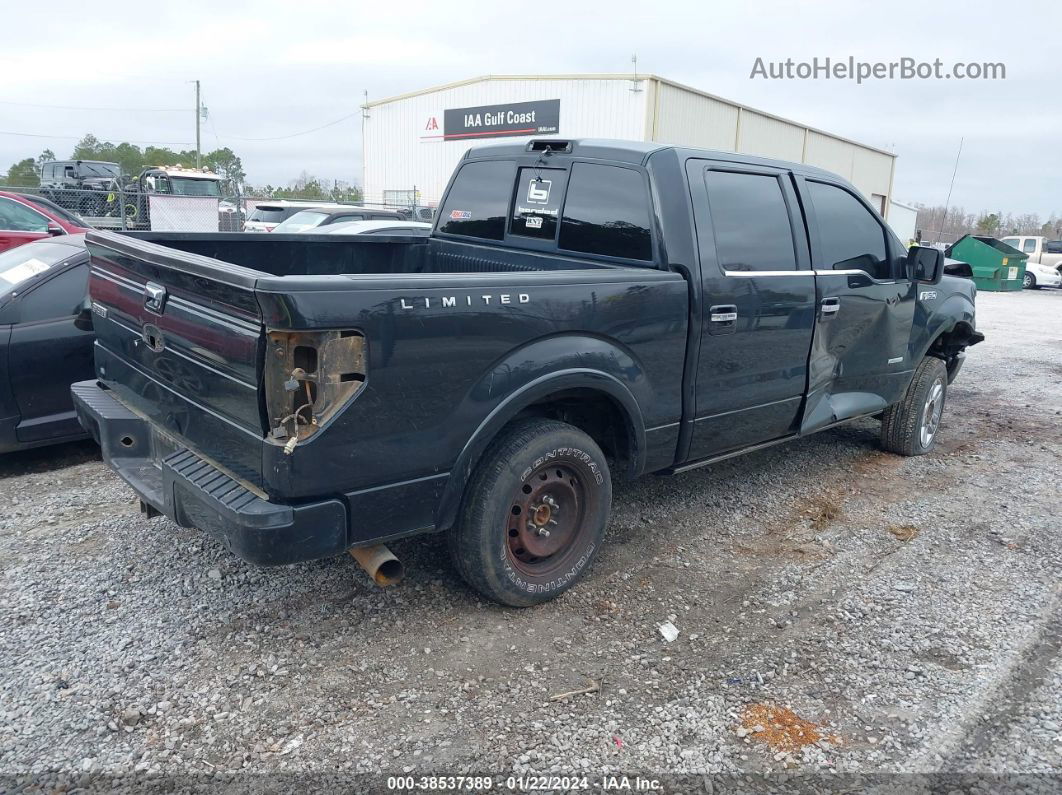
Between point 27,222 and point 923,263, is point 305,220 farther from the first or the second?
point 923,263

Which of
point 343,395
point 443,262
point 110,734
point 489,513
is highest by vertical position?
point 443,262

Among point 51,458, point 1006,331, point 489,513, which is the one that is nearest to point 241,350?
point 489,513

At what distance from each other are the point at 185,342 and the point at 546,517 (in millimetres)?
1629

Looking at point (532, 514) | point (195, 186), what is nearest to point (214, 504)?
point (532, 514)

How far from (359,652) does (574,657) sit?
0.85 metres

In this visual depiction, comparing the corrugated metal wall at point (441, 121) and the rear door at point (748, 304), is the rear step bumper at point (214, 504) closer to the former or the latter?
the rear door at point (748, 304)

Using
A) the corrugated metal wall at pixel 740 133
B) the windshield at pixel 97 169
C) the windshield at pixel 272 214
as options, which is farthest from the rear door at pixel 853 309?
the windshield at pixel 97 169

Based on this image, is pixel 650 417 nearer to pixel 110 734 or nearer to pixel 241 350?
pixel 241 350

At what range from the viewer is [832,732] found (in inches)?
115

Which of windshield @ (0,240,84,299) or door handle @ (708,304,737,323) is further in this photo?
windshield @ (0,240,84,299)

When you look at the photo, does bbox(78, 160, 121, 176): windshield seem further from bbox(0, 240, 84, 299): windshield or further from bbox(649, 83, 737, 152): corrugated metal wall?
bbox(0, 240, 84, 299): windshield

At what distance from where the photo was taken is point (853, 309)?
5.01 metres

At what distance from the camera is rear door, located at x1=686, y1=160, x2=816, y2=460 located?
4.11m

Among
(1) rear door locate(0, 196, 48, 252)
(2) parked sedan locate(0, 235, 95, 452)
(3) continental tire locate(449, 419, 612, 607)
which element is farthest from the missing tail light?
(1) rear door locate(0, 196, 48, 252)
